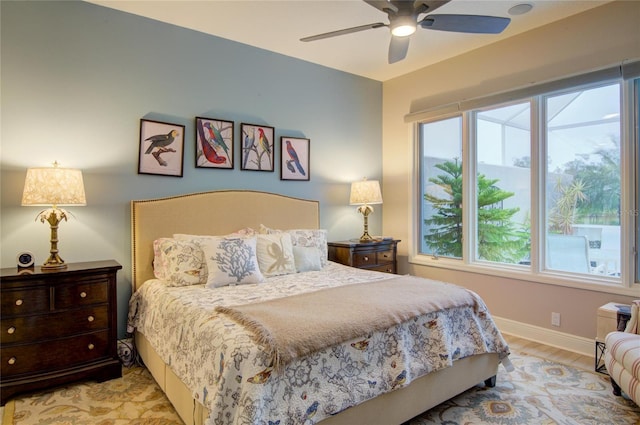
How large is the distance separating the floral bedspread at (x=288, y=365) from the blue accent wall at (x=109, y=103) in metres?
0.93

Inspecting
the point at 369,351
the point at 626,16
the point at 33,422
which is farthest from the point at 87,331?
the point at 626,16

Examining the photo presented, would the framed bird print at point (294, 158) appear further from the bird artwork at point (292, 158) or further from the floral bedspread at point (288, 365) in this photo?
the floral bedspread at point (288, 365)

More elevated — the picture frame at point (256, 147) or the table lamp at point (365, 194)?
the picture frame at point (256, 147)

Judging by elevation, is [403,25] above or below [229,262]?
above

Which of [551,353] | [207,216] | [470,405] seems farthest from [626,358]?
[207,216]

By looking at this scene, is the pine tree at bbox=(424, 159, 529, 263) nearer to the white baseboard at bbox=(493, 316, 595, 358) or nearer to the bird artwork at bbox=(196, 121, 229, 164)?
the white baseboard at bbox=(493, 316, 595, 358)

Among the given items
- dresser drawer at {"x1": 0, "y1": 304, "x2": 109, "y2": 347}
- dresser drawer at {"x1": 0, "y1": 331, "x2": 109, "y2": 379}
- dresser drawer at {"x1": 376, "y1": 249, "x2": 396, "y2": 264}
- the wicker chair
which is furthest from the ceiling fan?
dresser drawer at {"x1": 0, "y1": 331, "x2": 109, "y2": 379}

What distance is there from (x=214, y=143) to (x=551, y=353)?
3.58 metres

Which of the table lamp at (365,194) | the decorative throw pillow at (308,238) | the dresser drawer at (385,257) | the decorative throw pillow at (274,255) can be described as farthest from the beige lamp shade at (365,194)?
the decorative throw pillow at (274,255)

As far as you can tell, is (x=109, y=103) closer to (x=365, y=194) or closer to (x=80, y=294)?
(x=80, y=294)

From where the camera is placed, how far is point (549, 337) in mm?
3414

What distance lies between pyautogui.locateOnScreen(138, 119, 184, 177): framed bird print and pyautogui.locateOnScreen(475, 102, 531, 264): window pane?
3.13 metres

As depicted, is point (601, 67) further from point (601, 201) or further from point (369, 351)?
point (369, 351)

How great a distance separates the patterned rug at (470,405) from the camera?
2.20 m
